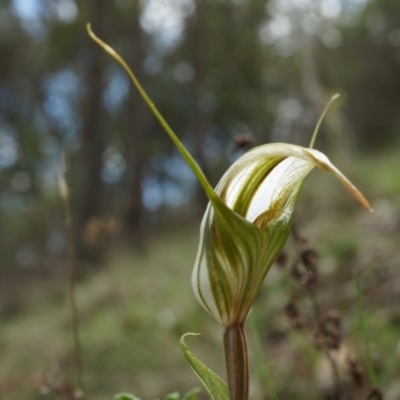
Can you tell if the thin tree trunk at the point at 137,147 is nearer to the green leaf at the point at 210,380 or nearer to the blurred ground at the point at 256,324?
the blurred ground at the point at 256,324

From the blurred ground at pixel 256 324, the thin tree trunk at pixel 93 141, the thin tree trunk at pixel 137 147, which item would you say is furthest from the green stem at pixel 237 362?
the thin tree trunk at pixel 137 147

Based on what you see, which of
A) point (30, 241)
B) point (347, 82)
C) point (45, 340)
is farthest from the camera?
point (30, 241)

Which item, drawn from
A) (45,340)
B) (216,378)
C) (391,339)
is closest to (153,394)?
(391,339)

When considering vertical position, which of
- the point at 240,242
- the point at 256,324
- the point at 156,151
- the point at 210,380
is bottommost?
the point at 156,151

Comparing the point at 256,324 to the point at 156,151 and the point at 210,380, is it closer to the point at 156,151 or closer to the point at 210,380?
the point at 210,380

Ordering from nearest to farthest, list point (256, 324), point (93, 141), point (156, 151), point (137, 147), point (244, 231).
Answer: point (244, 231)
point (256, 324)
point (93, 141)
point (137, 147)
point (156, 151)

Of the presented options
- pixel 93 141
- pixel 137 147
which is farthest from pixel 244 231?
pixel 137 147

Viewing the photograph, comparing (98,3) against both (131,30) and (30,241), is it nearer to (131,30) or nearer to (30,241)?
(131,30)
